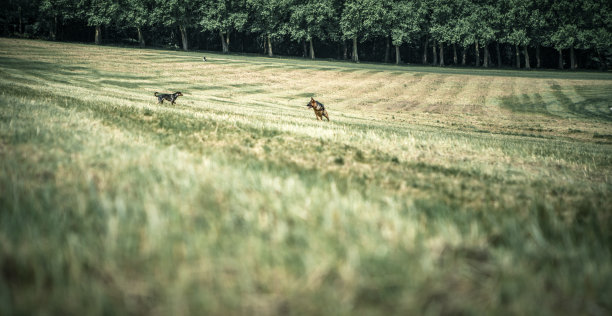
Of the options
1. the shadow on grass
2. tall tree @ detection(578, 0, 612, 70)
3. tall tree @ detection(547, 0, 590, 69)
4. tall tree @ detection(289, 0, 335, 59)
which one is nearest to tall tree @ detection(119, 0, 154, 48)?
tall tree @ detection(289, 0, 335, 59)

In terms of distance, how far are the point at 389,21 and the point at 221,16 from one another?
45347 mm

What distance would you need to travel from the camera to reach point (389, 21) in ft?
260

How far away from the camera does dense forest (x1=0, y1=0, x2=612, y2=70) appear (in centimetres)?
7188

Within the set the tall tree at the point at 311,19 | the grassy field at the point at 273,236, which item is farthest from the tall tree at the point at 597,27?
the grassy field at the point at 273,236

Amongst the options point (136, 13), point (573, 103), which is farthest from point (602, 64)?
point (136, 13)

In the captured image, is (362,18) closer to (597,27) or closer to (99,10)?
(597,27)

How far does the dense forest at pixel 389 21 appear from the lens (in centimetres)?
7188

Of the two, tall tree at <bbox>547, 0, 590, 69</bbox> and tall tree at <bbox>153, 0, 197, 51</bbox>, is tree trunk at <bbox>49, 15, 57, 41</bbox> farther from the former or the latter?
tall tree at <bbox>547, 0, 590, 69</bbox>

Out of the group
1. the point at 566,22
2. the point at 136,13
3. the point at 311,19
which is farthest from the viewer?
the point at 136,13

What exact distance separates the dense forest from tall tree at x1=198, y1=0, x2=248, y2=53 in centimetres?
27

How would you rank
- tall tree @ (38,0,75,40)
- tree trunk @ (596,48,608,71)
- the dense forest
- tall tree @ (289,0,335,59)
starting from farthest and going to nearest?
tall tree @ (289,0,335,59) < tree trunk @ (596,48,608,71) < tall tree @ (38,0,75,40) < the dense forest

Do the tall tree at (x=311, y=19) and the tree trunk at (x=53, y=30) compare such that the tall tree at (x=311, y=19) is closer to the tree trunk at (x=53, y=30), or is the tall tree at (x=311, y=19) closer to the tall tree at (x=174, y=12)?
the tall tree at (x=174, y=12)

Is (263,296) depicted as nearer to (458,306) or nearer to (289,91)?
(458,306)

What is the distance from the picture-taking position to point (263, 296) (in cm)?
123
